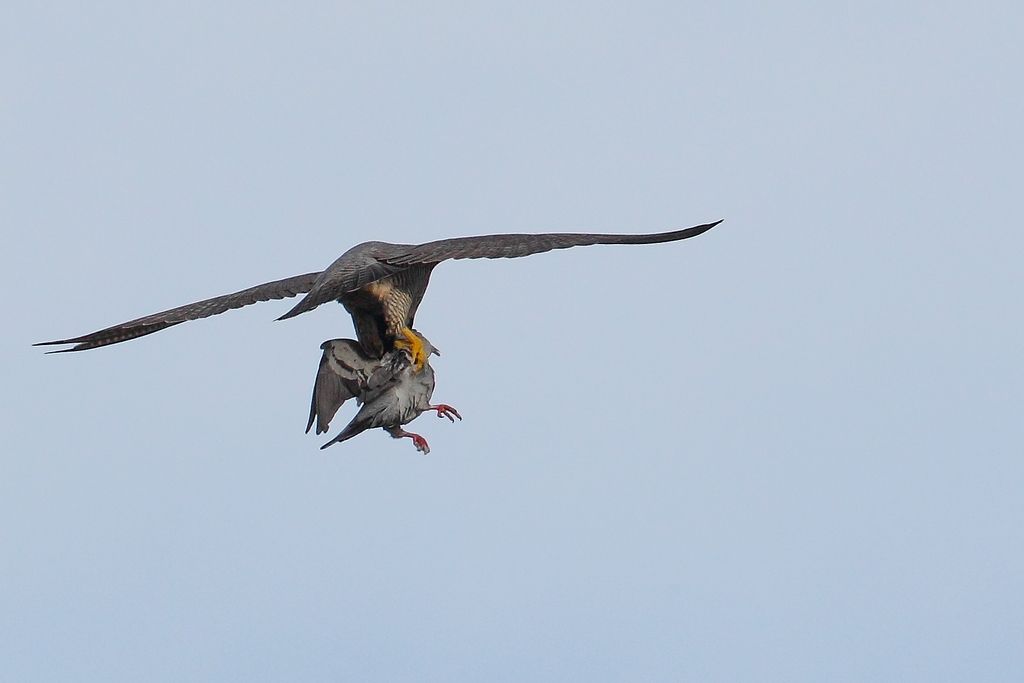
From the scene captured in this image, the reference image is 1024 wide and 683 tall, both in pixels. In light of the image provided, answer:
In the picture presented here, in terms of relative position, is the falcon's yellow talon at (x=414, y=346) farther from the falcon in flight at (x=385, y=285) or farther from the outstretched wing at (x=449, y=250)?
the outstretched wing at (x=449, y=250)

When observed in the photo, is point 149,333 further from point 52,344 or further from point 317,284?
point 317,284

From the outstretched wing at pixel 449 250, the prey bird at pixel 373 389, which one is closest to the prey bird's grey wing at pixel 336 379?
the prey bird at pixel 373 389

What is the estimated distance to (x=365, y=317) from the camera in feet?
63.1

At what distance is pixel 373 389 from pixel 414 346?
25.5 inches

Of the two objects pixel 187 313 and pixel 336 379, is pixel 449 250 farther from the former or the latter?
pixel 187 313

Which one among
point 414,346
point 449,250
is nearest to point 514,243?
point 449,250

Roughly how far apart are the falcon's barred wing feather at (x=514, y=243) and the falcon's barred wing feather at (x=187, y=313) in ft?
4.06

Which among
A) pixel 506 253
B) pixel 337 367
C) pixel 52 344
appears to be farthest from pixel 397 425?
pixel 52 344

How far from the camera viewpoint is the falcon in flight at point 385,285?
18.5 metres

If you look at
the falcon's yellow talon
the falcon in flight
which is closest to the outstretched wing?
the falcon in flight

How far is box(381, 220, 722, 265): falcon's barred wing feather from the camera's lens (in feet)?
60.5

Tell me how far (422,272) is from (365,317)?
754 millimetres

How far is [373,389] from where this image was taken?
1878 centimetres

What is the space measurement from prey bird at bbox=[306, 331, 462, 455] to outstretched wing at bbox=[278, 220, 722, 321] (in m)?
0.89
